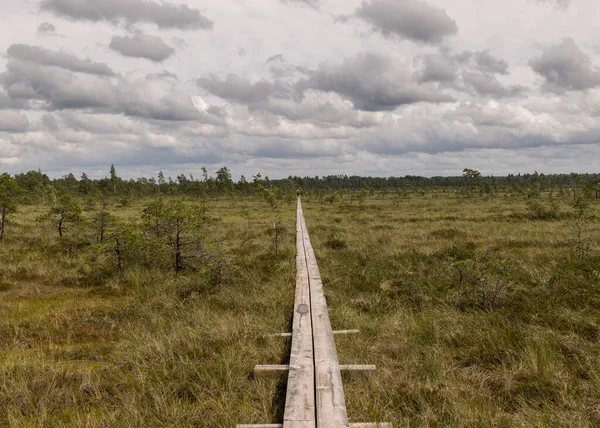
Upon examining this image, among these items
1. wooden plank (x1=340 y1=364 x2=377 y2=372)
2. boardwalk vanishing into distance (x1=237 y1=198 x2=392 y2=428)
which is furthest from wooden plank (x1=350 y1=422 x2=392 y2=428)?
wooden plank (x1=340 y1=364 x2=377 y2=372)

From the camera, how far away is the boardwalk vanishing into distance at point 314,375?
3.09 meters

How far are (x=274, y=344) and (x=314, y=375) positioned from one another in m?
1.10

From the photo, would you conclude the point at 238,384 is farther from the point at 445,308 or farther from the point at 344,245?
the point at 344,245

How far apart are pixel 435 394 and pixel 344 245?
34.9 feet

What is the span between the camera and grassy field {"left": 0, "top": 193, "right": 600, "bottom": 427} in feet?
11.3

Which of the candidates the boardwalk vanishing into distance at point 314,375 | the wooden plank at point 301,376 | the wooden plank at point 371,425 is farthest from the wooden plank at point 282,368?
the wooden plank at point 371,425

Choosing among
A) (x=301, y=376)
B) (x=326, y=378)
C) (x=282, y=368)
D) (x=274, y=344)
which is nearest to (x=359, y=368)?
(x=326, y=378)

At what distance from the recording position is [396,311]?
645 cm

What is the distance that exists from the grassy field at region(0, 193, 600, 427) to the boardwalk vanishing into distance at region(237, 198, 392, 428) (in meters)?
0.21

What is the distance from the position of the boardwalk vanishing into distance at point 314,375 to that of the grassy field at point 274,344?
0.68 ft

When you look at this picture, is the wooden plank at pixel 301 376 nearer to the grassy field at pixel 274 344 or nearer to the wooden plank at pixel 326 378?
the wooden plank at pixel 326 378

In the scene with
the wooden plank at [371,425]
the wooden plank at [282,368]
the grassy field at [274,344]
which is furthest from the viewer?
the wooden plank at [282,368]

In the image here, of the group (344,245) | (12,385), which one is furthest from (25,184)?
(12,385)

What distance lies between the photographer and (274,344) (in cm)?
481
